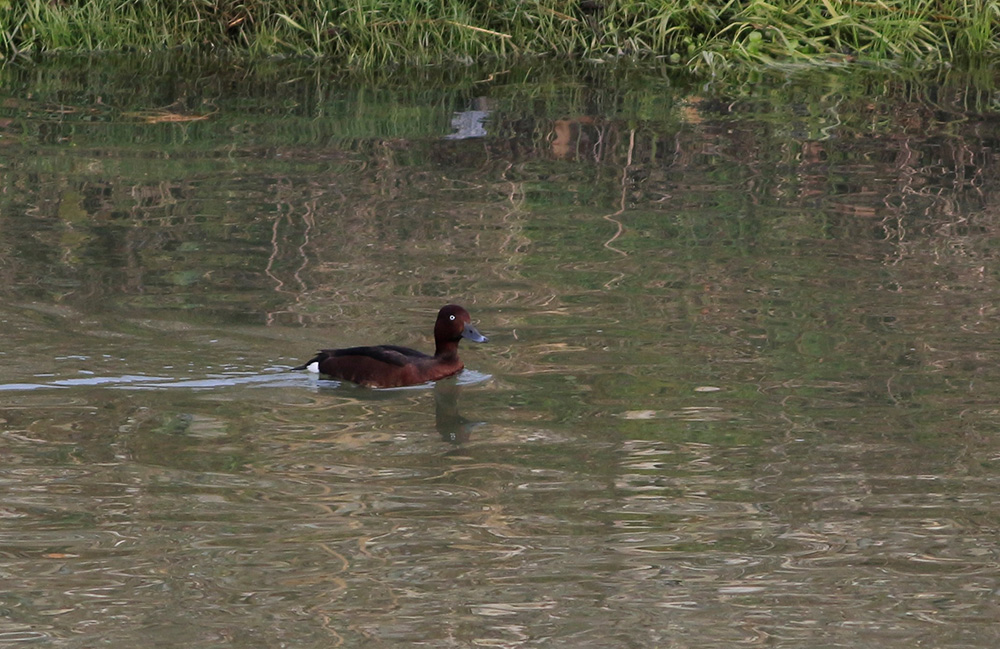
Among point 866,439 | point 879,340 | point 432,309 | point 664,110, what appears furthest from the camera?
point 664,110

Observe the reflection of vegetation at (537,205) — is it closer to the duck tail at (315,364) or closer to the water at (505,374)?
the water at (505,374)

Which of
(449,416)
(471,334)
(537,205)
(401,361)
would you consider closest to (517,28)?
(537,205)

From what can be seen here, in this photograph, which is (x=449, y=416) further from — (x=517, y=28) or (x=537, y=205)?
(x=517, y=28)

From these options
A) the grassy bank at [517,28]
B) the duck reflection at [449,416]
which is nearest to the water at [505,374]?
the duck reflection at [449,416]

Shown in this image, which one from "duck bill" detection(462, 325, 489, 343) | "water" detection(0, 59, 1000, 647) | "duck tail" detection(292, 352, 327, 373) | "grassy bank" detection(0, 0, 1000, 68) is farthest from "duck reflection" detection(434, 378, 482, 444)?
"grassy bank" detection(0, 0, 1000, 68)

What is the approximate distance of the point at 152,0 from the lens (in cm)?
1497

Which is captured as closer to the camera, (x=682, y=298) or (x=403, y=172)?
(x=682, y=298)

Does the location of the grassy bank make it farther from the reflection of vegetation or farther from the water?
the water

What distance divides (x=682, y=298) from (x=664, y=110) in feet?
15.4

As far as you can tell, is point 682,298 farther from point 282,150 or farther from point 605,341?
point 282,150

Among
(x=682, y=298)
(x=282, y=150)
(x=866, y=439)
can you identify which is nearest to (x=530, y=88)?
(x=282, y=150)

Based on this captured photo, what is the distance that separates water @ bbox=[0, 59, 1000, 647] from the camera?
5.20 metres

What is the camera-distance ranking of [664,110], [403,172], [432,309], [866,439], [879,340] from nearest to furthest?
1. [866,439]
2. [879,340]
3. [432,309]
4. [403,172]
5. [664,110]

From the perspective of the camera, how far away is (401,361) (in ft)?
24.4
